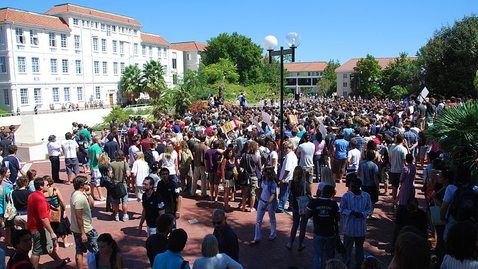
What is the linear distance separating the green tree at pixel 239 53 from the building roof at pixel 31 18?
1003 inches

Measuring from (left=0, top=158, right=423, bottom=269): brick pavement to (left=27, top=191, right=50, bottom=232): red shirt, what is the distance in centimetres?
102

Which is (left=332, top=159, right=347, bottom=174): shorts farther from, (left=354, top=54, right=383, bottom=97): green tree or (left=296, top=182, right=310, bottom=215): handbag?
(left=354, top=54, right=383, bottom=97): green tree

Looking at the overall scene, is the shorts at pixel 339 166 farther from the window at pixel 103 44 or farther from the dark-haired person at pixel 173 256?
the window at pixel 103 44

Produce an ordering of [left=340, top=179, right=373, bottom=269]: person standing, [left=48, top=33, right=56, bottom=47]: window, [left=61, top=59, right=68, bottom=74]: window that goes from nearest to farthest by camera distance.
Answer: [left=340, top=179, right=373, bottom=269]: person standing → [left=48, top=33, right=56, bottom=47]: window → [left=61, top=59, right=68, bottom=74]: window

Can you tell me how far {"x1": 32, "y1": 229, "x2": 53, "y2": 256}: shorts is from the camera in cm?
555

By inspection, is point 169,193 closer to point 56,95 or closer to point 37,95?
point 37,95

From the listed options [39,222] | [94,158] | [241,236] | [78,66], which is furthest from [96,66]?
[39,222]

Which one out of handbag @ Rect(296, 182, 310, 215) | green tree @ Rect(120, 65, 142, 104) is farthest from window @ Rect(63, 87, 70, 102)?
handbag @ Rect(296, 182, 310, 215)

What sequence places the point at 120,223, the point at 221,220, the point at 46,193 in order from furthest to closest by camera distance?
the point at 120,223
the point at 46,193
the point at 221,220

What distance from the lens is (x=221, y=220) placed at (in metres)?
4.50

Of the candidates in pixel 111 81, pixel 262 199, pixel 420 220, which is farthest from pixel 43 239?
pixel 111 81

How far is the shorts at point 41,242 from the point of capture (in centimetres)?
555

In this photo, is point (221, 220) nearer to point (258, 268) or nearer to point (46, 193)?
point (258, 268)

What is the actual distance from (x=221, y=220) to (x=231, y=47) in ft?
195
